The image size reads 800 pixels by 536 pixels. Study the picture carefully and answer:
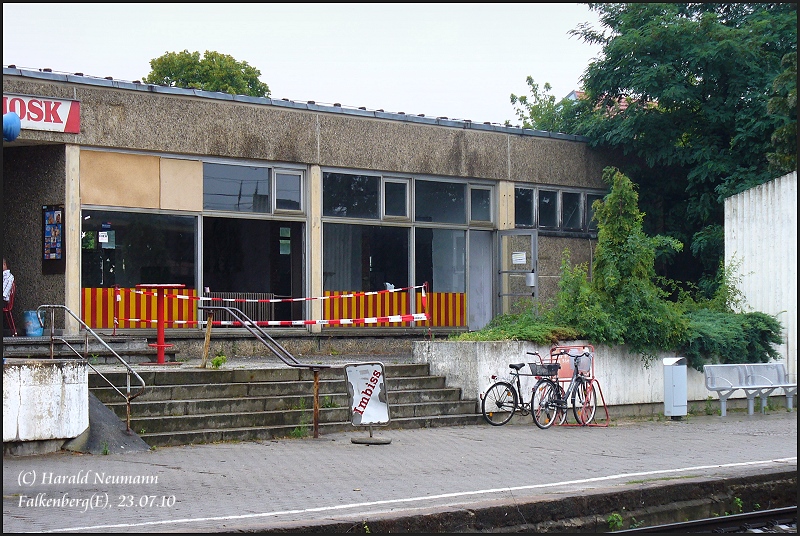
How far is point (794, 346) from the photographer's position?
68.5 ft

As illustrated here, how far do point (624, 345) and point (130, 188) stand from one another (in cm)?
900

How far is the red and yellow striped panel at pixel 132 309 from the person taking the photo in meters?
18.6

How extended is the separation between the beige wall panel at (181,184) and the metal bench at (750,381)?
31.4 ft

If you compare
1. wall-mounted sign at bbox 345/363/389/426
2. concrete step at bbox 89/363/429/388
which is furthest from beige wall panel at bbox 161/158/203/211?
wall-mounted sign at bbox 345/363/389/426

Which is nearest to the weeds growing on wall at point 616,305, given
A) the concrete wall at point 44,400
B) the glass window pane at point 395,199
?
the glass window pane at point 395,199

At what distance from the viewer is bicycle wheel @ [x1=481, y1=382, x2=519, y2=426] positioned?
16422mm

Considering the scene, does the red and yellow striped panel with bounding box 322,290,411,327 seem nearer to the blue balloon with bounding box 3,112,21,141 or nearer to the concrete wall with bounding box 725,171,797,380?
the concrete wall with bounding box 725,171,797,380

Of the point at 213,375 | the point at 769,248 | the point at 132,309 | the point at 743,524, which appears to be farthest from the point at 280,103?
the point at 743,524

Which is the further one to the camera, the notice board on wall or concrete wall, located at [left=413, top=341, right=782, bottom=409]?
the notice board on wall

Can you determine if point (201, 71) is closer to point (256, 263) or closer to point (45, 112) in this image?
point (256, 263)

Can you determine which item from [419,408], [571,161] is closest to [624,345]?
[419,408]

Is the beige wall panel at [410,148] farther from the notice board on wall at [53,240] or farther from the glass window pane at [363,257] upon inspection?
the notice board on wall at [53,240]

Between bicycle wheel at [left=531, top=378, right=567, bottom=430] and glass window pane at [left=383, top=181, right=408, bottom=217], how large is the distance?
7.17 m

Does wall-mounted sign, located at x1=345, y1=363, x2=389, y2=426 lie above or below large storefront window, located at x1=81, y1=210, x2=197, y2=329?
below
